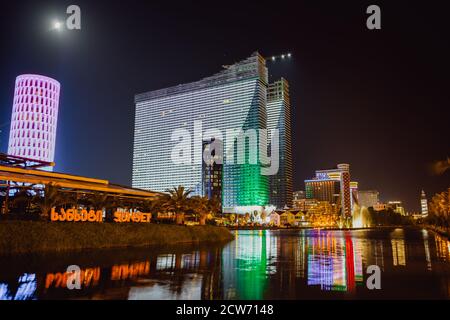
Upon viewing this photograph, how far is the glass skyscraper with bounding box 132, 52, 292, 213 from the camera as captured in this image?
163 meters

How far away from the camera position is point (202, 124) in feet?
565

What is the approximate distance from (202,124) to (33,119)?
8175cm

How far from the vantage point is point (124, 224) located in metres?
28.5

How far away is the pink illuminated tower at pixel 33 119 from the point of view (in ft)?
331

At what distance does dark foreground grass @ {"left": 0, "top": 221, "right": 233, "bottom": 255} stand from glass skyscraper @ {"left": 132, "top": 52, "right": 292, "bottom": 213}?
12786 cm

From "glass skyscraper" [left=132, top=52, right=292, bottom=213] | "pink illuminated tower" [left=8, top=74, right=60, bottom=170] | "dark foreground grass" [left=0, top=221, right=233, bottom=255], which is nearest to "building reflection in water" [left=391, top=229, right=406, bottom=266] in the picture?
"dark foreground grass" [left=0, top=221, right=233, bottom=255]

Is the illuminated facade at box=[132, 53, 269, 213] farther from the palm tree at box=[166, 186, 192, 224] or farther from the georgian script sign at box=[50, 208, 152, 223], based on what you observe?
the georgian script sign at box=[50, 208, 152, 223]

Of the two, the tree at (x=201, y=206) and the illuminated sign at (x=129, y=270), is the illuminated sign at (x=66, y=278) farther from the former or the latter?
the tree at (x=201, y=206)

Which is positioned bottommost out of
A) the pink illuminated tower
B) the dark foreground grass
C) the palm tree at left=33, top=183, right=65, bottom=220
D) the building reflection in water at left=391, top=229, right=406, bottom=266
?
the building reflection in water at left=391, top=229, right=406, bottom=266

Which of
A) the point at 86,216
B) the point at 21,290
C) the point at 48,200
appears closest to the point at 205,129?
the point at 86,216

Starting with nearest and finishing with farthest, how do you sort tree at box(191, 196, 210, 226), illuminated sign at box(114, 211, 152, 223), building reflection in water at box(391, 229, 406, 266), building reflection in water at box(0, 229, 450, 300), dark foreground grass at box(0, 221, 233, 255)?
building reflection in water at box(0, 229, 450, 300), building reflection in water at box(391, 229, 406, 266), dark foreground grass at box(0, 221, 233, 255), illuminated sign at box(114, 211, 152, 223), tree at box(191, 196, 210, 226)

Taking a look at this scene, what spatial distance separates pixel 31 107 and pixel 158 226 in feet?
292

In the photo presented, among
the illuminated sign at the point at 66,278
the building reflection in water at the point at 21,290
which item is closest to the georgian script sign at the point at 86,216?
the illuminated sign at the point at 66,278
